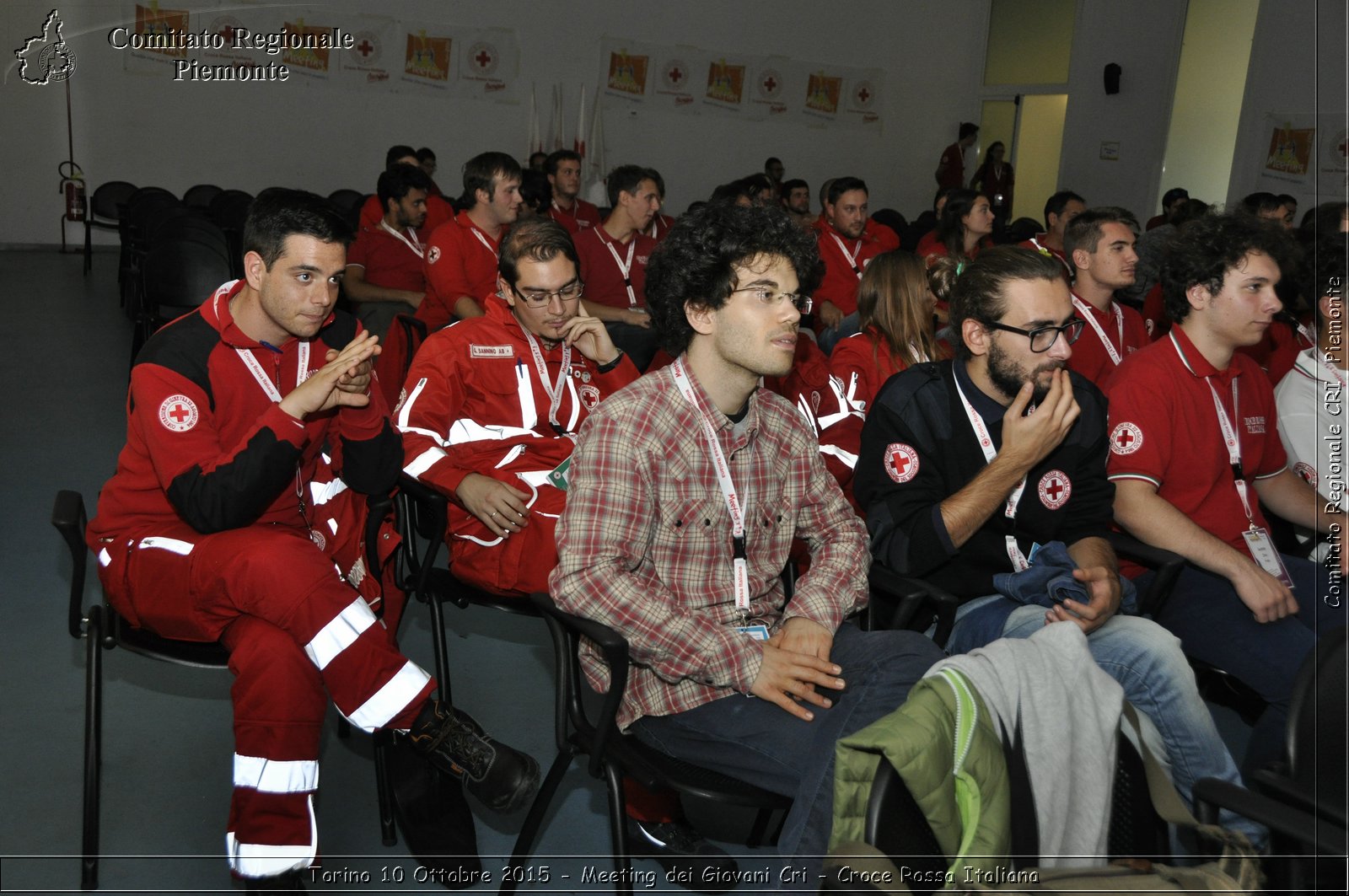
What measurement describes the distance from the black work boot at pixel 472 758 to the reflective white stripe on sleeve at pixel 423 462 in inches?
26.1

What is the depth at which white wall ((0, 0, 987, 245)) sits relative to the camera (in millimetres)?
11172

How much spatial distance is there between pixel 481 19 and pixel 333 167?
2.42m

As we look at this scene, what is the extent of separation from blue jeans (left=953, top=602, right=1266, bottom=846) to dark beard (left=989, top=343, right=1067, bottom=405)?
0.54m

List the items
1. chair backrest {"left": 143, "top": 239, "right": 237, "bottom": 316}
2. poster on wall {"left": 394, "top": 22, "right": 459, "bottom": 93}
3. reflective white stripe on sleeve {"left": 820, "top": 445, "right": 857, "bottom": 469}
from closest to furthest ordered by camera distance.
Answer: reflective white stripe on sleeve {"left": 820, "top": 445, "right": 857, "bottom": 469}, chair backrest {"left": 143, "top": 239, "right": 237, "bottom": 316}, poster on wall {"left": 394, "top": 22, "right": 459, "bottom": 93}

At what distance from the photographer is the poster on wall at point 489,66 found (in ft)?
40.5

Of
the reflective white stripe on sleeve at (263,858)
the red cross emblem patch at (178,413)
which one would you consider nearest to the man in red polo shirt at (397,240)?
the red cross emblem patch at (178,413)

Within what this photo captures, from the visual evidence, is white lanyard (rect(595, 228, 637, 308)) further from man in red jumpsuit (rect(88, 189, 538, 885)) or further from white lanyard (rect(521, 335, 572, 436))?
man in red jumpsuit (rect(88, 189, 538, 885))

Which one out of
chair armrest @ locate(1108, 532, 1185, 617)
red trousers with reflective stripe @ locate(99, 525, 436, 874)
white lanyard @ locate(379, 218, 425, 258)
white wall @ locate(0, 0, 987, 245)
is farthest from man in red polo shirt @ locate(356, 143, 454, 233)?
chair armrest @ locate(1108, 532, 1185, 617)

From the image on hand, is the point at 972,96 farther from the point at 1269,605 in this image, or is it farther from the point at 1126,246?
the point at 1269,605

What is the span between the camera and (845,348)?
3.11 m

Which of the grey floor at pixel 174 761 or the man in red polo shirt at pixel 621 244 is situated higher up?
the man in red polo shirt at pixel 621 244

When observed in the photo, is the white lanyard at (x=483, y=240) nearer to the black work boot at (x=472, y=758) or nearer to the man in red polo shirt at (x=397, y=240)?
the man in red polo shirt at (x=397, y=240)

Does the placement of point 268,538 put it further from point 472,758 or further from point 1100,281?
point 1100,281

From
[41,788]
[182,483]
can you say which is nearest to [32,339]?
[41,788]
